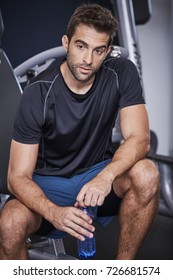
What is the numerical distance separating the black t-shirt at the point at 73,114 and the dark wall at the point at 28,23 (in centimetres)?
76

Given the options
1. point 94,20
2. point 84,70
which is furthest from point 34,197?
point 94,20

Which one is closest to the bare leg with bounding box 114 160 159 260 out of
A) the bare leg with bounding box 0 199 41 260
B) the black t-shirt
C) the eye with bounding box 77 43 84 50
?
the black t-shirt

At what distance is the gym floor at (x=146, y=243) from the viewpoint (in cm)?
198

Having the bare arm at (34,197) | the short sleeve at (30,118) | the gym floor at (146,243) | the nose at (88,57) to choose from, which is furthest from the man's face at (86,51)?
the gym floor at (146,243)

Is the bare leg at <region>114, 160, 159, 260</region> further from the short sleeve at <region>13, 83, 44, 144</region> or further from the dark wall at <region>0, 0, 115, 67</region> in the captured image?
the dark wall at <region>0, 0, 115, 67</region>

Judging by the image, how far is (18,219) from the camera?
145cm

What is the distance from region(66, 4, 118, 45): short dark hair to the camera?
4.94 ft

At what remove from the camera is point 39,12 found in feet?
7.70

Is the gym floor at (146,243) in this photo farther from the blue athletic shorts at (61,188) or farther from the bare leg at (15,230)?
the bare leg at (15,230)

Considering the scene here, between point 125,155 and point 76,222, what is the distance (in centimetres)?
27

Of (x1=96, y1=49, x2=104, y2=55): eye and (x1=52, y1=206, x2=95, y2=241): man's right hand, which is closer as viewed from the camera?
(x1=52, y1=206, x2=95, y2=241): man's right hand

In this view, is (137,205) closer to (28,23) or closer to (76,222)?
(76,222)
